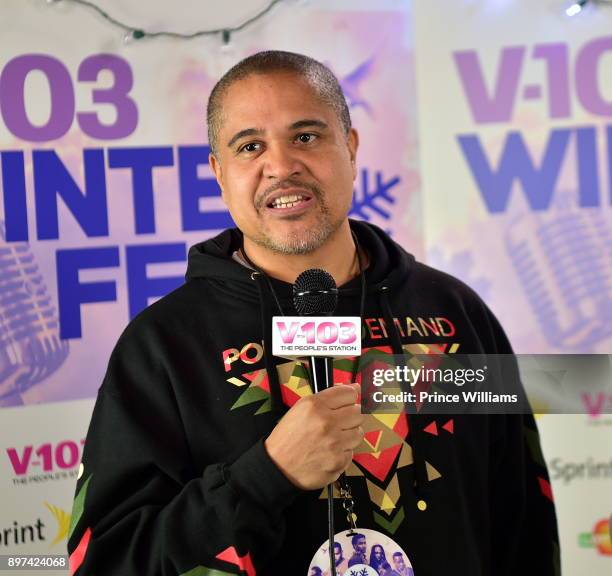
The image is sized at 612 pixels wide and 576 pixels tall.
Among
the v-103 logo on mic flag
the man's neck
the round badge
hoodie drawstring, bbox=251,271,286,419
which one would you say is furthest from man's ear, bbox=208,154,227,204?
the round badge

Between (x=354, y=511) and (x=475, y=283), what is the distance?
5.13 feet

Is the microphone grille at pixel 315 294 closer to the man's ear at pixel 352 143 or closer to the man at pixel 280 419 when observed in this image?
the man at pixel 280 419

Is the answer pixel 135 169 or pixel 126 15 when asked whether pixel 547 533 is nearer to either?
pixel 135 169

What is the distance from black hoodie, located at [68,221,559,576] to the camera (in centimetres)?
133

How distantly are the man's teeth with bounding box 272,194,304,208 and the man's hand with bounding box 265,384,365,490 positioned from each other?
1.54 feet

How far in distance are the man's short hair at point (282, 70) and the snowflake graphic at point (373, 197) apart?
3.64 feet

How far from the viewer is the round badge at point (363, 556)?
142 cm

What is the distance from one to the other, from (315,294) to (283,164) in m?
0.37

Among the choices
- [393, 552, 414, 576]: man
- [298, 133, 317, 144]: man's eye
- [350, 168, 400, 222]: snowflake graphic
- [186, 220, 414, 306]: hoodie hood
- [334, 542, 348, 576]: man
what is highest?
[350, 168, 400, 222]: snowflake graphic

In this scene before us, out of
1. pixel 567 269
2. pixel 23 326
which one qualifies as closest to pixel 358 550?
pixel 23 326

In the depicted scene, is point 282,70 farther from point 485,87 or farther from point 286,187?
point 485,87

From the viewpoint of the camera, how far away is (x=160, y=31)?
104 inches

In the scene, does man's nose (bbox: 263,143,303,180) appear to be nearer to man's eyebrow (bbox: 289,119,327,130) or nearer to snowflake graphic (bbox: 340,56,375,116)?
man's eyebrow (bbox: 289,119,327,130)

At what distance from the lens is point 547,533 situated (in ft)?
5.45
